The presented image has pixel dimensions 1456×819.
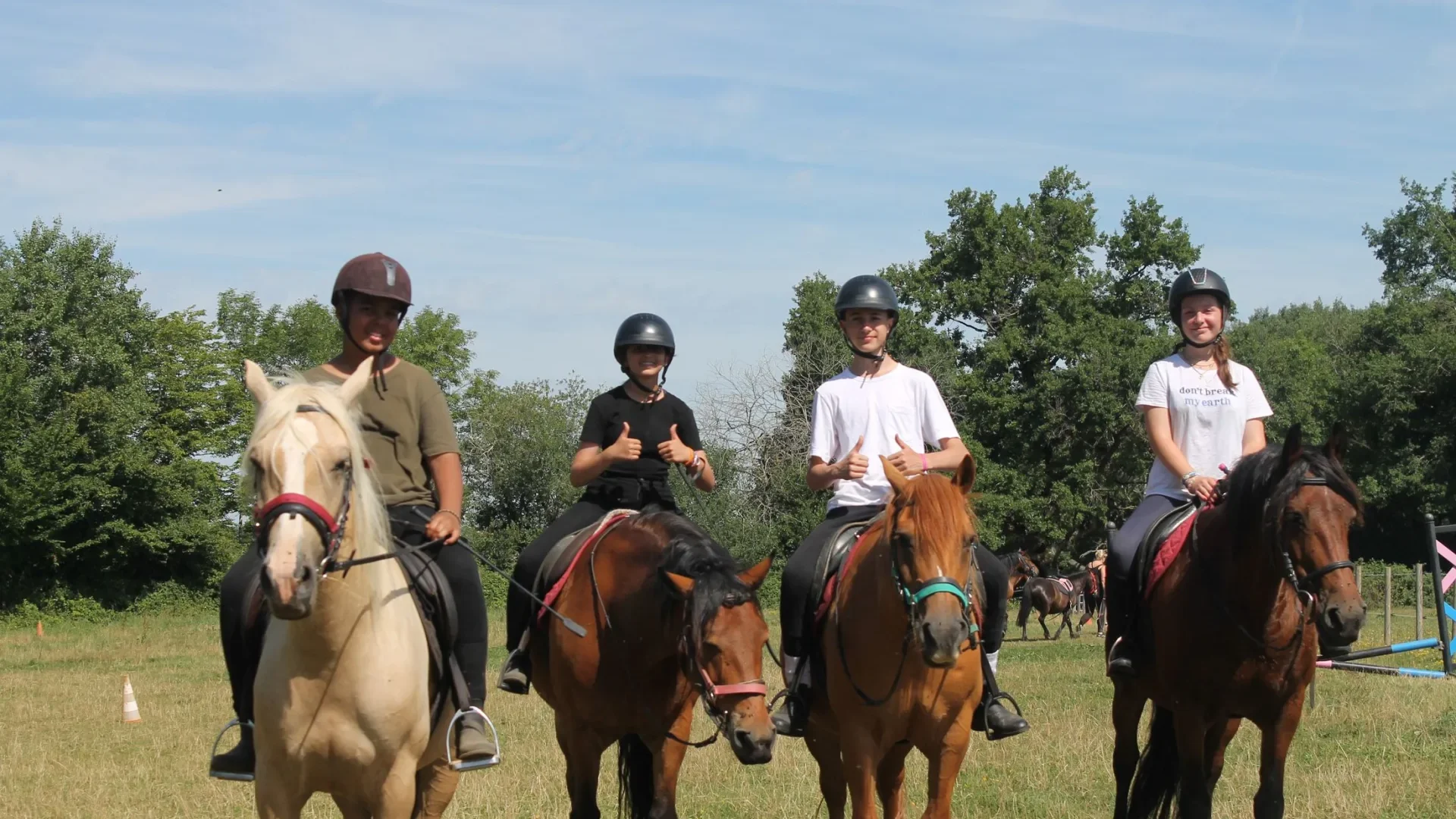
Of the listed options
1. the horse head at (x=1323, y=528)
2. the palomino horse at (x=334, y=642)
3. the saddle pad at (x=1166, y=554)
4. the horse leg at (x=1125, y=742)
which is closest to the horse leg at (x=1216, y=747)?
the horse leg at (x=1125, y=742)

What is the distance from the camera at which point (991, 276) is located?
51.0 meters

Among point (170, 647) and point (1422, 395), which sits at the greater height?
point (1422, 395)

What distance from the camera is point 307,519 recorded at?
171 inches

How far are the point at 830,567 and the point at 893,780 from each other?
1.14 m

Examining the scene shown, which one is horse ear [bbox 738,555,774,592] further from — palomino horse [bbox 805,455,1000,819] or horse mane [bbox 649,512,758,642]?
palomino horse [bbox 805,455,1000,819]

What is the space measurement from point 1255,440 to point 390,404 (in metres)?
4.84

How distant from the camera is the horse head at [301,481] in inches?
166

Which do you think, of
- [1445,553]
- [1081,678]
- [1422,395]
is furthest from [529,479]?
[1445,553]

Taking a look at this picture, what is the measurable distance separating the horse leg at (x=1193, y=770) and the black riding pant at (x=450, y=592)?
3.65m

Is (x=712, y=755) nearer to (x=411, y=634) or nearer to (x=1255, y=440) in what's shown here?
(x=1255, y=440)

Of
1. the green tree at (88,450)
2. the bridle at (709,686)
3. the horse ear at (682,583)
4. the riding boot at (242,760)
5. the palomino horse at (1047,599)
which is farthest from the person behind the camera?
the green tree at (88,450)

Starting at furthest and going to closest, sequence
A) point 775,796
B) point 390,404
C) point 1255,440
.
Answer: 1. point 775,796
2. point 1255,440
3. point 390,404

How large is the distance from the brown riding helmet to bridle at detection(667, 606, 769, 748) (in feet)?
6.72

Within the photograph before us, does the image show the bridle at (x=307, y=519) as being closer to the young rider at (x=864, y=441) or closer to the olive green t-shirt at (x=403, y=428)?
the olive green t-shirt at (x=403, y=428)
